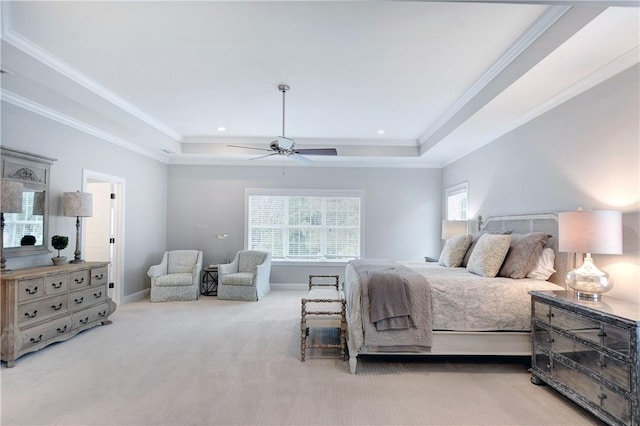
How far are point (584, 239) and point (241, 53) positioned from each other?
127 inches

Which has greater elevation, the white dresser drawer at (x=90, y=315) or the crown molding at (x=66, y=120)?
the crown molding at (x=66, y=120)

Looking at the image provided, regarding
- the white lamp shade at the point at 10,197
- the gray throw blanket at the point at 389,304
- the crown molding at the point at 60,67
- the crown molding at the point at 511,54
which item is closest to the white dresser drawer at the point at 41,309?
the white lamp shade at the point at 10,197

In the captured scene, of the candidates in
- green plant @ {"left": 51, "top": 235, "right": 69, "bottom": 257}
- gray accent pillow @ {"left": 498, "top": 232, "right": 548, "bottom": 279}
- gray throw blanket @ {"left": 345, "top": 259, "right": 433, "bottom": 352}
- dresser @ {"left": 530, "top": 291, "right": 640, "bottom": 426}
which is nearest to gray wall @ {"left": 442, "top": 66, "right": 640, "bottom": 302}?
gray accent pillow @ {"left": 498, "top": 232, "right": 548, "bottom": 279}

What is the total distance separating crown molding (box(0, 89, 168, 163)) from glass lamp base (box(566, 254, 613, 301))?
5577 mm

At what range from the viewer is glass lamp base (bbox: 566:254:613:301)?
8.05ft

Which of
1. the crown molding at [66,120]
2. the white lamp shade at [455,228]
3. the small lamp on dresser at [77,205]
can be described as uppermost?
the crown molding at [66,120]

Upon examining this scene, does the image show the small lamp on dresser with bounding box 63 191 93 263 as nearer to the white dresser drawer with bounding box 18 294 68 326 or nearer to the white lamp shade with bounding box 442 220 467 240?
the white dresser drawer with bounding box 18 294 68 326

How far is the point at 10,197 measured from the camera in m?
3.17

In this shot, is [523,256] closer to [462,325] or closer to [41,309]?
[462,325]

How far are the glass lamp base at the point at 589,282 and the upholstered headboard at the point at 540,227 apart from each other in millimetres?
696

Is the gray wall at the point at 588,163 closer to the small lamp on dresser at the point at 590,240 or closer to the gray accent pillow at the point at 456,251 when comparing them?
the small lamp on dresser at the point at 590,240

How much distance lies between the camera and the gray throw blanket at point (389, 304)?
2.90 m

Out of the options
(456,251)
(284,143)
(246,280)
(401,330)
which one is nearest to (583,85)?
(456,251)

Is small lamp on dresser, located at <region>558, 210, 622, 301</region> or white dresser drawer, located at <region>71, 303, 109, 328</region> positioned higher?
small lamp on dresser, located at <region>558, 210, 622, 301</region>
